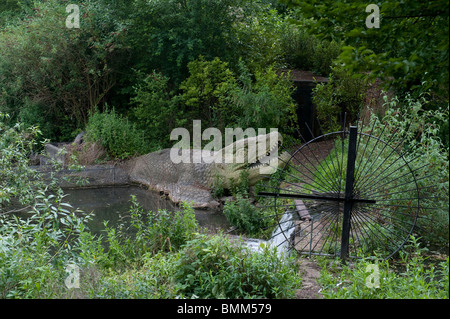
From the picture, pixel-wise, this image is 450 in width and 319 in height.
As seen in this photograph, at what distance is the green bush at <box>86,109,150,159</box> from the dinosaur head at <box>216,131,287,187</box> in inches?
103

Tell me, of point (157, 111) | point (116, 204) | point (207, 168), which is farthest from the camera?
point (157, 111)

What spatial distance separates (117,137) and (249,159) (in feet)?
11.5

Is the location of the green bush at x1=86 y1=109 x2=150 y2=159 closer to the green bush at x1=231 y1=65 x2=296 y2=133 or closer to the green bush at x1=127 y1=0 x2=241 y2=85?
the green bush at x1=127 y1=0 x2=241 y2=85

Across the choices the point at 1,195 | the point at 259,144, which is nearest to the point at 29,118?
the point at 259,144

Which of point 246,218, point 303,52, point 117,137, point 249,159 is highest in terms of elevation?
point 303,52

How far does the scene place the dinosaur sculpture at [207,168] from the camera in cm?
972

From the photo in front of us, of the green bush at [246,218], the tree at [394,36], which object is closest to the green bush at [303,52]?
the green bush at [246,218]

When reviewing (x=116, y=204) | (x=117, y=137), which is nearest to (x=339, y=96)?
(x=117, y=137)

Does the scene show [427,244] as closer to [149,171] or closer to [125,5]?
[149,171]

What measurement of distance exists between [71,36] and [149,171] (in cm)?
393

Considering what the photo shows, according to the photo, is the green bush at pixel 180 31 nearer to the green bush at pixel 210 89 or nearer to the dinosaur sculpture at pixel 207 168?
the green bush at pixel 210 89

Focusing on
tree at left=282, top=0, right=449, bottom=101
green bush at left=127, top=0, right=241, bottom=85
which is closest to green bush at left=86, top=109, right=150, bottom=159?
green bush at left=127, top=0, right=241, bottom=85

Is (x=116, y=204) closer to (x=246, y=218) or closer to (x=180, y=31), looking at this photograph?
(x=246, y=218)

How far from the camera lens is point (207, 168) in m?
10.1
